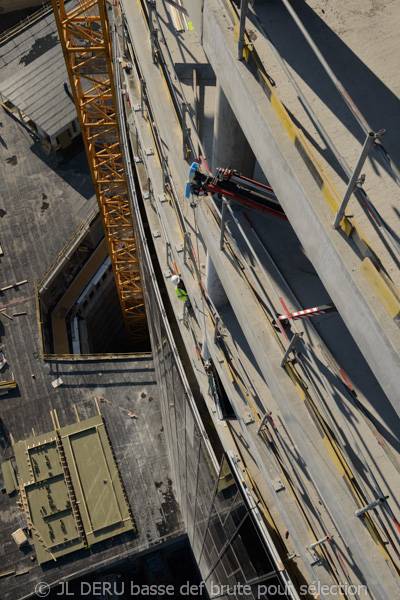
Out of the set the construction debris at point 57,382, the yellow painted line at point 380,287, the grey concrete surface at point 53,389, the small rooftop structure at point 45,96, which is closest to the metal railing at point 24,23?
the small rooftop structure at point 45,96

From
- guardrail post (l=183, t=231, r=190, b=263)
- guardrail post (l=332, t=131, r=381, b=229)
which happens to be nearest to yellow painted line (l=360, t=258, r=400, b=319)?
guardrail post (l=332, t=131, r=381, b=229)

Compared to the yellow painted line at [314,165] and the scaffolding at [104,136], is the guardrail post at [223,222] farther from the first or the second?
the scaffolding at [104,136]

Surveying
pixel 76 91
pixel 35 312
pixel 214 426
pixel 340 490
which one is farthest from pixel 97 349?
pixel 340 490

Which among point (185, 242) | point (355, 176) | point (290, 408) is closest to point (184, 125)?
point (185, 242)

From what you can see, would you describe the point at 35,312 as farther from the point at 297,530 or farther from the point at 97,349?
the point at 297,530

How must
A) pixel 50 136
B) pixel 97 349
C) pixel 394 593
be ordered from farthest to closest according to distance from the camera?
pixel 97 349, pixel 50 136, pixel 394 593

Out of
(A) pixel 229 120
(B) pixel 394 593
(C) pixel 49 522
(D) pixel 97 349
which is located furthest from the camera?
(D) pixel 97 349

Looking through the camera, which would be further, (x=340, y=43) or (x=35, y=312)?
(x=35, y=312)

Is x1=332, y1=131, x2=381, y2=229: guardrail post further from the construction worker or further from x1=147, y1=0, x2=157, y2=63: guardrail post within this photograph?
the construction worker
